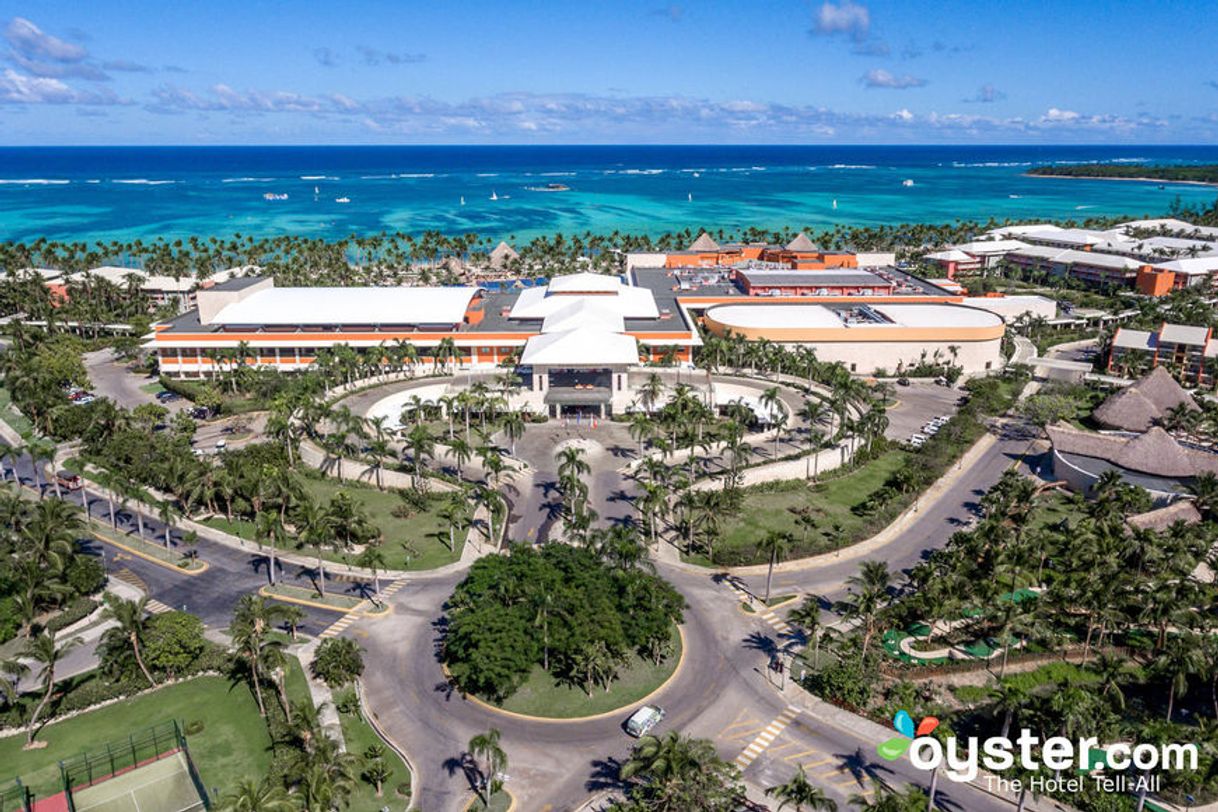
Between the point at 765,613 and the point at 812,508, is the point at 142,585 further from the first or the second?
the point at 812,508

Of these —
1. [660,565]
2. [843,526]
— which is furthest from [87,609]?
[843,526]

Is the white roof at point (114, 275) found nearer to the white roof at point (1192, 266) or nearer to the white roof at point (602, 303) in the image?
the white roof at point (602, 303)

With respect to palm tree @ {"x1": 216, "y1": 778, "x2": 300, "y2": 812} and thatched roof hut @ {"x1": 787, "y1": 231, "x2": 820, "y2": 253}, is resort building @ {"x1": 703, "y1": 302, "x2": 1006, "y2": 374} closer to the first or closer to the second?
thatched roof hut @ {"x1": 787, "y1": 231, "x2": 820, "y2": 253}

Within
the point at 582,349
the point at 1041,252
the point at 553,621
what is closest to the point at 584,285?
the point at 582,349

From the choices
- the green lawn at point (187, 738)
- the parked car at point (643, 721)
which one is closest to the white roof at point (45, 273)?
the green lawn at point (187, 738)

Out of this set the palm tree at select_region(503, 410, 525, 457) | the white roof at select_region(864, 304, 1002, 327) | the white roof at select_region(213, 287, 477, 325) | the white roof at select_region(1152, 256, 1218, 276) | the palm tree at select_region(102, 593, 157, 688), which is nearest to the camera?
the palm tree at select_region(102, 593, 157, 688)

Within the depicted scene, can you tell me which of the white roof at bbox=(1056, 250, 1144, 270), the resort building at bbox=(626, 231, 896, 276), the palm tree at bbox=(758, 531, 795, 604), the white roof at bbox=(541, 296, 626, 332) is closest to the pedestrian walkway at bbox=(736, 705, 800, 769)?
the palm tree at bbox=(758, 531, 795, 604)
